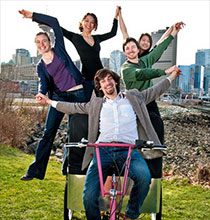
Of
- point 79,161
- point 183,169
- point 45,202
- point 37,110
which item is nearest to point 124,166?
point 79,161

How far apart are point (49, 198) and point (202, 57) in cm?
6155

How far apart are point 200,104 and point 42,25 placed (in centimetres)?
4218

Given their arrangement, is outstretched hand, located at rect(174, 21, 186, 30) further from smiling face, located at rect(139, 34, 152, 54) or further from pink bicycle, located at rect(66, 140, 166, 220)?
pink bicycle, located at rect(66, 140, 166, 220)

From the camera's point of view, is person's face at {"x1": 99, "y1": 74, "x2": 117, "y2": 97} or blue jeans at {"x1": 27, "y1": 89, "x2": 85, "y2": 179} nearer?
person's face at {"x1": 99, "y1": 74, "x2": 117, "y2": 97}

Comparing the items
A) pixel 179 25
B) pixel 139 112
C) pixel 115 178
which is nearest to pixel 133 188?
pixel 115 178

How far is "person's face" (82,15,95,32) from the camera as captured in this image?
192 inches

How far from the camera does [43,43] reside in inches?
182

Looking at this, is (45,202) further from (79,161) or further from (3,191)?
(79,161)

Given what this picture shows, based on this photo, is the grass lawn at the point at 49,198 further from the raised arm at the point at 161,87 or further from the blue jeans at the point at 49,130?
the raised arm at the point at 161,87

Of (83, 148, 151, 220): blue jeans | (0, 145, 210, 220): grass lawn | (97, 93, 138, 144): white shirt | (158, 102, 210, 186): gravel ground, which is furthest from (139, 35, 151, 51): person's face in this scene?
(158, 102, 210, 186): gravel ground

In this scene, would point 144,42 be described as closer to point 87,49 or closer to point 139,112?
point 87,49

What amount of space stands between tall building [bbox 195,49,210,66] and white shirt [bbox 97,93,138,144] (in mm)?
60706

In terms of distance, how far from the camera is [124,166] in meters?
3.92

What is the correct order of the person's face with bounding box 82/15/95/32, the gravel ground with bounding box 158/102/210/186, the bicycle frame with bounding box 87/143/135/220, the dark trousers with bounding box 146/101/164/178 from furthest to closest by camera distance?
the gravel ground with bounding box 158/102/210/186
the person's face with bounding box 82/15/95/32
the dark trousers with bounding box 146/101/164/178
the bicycle frame with bounding box 87/143/135/220
